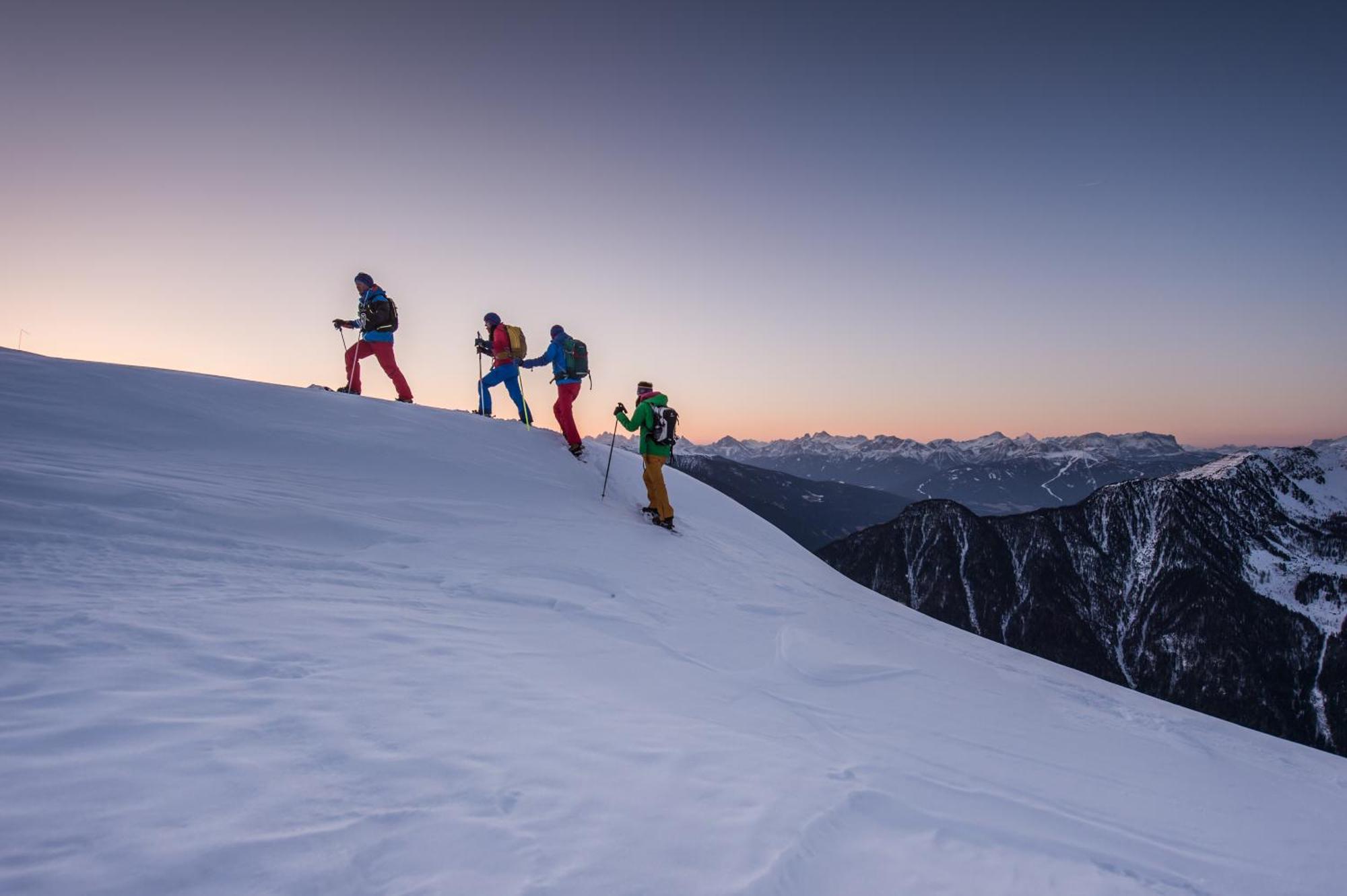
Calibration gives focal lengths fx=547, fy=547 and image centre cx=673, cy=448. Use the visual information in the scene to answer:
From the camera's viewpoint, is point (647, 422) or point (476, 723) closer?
point (476, 723)

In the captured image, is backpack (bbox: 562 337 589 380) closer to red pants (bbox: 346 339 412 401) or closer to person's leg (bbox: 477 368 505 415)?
person's leg (bbox: 477 368 505 415)

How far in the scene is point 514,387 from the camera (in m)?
13.6

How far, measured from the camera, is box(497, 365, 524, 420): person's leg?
13234 millimetres

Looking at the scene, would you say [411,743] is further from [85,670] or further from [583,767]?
[85,670]

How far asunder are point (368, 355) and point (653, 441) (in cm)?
768

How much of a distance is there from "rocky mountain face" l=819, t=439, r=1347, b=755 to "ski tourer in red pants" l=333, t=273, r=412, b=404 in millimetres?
154910

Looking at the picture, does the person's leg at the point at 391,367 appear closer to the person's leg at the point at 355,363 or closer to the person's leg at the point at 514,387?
the person's leg at the point at 355,363

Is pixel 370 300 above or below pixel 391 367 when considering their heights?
above

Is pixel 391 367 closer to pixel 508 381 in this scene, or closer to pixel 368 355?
pixel 368 355

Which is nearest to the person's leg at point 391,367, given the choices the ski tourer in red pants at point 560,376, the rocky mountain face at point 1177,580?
the ski tourer in red pants at point 560,376

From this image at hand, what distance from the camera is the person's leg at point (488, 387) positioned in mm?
13355

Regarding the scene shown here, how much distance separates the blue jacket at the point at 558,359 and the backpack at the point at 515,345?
3.69ft

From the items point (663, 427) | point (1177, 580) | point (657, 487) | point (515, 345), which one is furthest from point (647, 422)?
point (1177, 580)

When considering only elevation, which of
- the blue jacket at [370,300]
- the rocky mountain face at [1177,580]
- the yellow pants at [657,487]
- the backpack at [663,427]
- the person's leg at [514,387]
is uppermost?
the blue jacket at [370,300]
